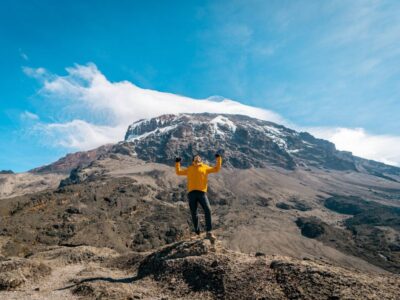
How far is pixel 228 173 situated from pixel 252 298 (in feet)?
422

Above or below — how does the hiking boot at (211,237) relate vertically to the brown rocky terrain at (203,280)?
above

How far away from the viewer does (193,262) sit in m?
11.1

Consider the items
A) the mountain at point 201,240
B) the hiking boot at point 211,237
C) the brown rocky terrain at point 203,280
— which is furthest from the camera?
the hiking boot at point 211,237

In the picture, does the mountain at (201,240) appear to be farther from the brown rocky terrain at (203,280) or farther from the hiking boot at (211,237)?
the hiking boot at (211,237)

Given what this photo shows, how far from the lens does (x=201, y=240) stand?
12359 mm

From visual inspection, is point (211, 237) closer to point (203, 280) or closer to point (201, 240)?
point (201, 240)

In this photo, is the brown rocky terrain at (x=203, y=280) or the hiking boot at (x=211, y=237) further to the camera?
the hiking boot at (x=211, y=237)

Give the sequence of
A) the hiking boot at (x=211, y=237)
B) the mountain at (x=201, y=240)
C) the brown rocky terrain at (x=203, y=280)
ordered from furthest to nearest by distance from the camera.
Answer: the hiking boot at (x=211, y=237)
the mountain at (x=201, y=240)
the brown rocky terrain at (x=203, y=280)

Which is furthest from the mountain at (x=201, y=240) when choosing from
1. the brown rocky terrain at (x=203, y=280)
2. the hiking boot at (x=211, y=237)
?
the hiking boot at (x=211, y=237)

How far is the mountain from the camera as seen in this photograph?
10125mm

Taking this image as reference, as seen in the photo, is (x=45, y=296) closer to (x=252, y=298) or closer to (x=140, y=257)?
(x=140, y=257)

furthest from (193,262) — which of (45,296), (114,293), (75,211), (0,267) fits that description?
(75,211)

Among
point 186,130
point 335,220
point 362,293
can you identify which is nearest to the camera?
point 362,293

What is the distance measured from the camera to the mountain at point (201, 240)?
10.1 meters
